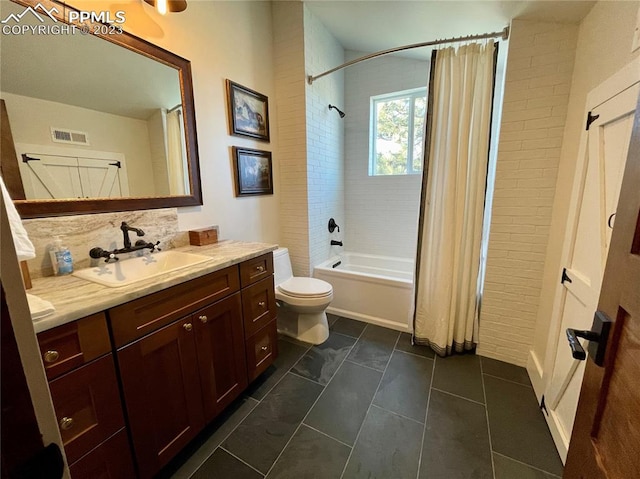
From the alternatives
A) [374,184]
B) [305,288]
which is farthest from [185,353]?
[374,184]

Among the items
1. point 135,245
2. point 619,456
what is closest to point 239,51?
point 135,245

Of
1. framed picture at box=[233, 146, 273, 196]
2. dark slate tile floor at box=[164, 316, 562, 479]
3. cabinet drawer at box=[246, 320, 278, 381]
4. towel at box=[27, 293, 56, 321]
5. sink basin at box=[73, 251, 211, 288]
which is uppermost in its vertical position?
framed picture at box=[233, 146, 273, 196]

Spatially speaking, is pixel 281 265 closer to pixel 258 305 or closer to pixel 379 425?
pixel 258 305

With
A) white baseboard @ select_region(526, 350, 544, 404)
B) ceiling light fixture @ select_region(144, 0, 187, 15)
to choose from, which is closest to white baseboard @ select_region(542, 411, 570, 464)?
white baseboard @ select_region(526, 350, 544, 404)

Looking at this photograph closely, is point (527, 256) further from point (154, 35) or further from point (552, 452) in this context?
point (154, 35)

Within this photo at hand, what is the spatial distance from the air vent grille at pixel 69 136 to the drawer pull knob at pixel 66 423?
1117 mm

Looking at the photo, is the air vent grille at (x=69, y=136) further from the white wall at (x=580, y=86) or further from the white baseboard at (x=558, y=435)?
the white baseboard at (x=558, y=435)

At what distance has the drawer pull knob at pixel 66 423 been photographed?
0.83 meters

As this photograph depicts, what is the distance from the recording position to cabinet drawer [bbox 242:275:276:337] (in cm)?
154

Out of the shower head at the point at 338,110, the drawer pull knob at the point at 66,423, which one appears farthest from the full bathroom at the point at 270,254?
the shower head at the point at 338,110

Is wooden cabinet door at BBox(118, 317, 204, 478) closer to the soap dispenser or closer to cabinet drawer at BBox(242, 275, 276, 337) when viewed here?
cabinet drawer at BBox(242, 275, 276, 337)

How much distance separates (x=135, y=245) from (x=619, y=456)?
180 centimetres

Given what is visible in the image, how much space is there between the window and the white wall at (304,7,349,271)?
1.31 ft

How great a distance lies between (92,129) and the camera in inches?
51.3
